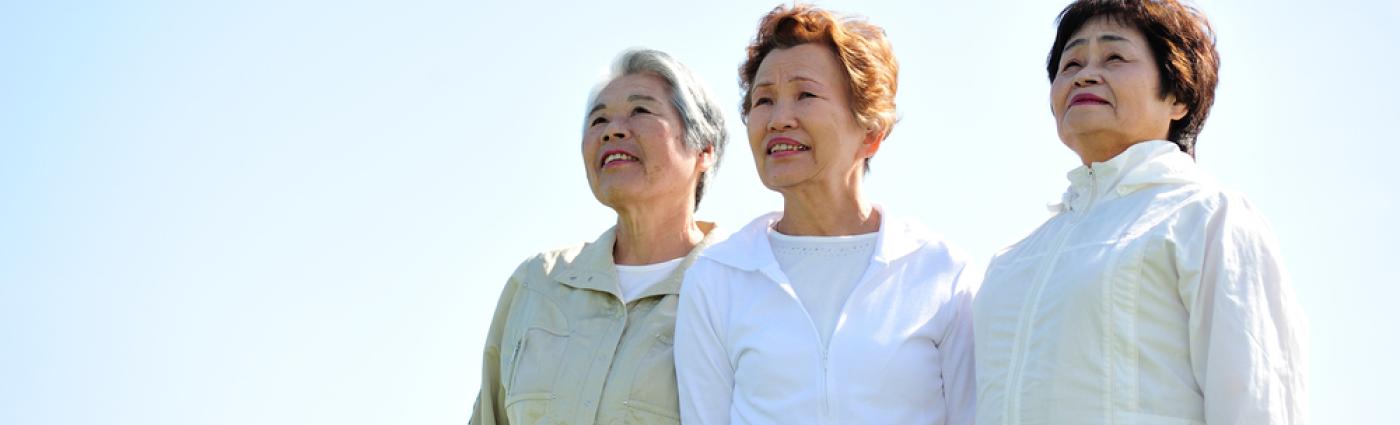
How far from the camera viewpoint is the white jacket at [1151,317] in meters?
3.67

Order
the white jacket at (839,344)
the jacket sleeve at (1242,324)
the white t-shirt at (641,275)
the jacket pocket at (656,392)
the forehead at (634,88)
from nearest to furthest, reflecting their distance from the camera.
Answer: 1. the jacket sleeve at (1242,324)
2. the white jacket at (839,344)
3. the jacket pocket at (656,392)
4. the white t-shirt at (641,275)
5. the forehead at (634,88)

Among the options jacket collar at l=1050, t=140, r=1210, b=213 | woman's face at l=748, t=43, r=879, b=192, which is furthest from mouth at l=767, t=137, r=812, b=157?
jacket collar at l=1050, t=140, r=1210, b=213

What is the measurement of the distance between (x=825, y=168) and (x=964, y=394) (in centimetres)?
96

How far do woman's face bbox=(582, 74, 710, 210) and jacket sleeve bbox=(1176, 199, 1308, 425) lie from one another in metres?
2.49

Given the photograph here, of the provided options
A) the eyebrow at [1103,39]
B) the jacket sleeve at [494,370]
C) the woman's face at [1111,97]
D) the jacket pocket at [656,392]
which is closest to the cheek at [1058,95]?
the woman's face at [1111,97]

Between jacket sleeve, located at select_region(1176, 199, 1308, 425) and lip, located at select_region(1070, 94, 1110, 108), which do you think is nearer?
jacket sleeve, located at select_region(1176, 199, 1308, 425)

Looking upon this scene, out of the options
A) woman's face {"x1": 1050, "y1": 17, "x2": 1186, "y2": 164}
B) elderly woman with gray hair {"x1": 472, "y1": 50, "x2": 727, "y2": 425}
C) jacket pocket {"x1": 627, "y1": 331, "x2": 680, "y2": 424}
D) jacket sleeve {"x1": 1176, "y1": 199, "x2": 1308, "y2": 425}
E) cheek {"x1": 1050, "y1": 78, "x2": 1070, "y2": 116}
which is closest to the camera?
jacket sleeve {"x1": 1176, "y1": 199, "x2": 1308, "y2": 425}

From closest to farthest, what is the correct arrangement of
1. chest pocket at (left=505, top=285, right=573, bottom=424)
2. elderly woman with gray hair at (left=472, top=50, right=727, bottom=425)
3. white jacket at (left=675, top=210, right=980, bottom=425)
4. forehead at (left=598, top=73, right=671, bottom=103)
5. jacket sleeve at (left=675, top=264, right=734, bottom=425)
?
white jacket at (left=675, top=210, right=980, bottom=425) → jacket sleeve at (left=675, top=264, right=734, bottom=425) → elderly woman with gray hair at (left=472, top=50, right=727, bottom=425) → chest pocket at (left=505, top=285, right=573, bottom=424) → forehead at (left=598, top=73, right=671, bottom=103)

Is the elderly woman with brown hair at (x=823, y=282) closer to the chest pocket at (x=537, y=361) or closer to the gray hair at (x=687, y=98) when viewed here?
the gray hair at (x=687, y=98)

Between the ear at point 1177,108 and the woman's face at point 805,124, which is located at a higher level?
the woman's face at point 805,124

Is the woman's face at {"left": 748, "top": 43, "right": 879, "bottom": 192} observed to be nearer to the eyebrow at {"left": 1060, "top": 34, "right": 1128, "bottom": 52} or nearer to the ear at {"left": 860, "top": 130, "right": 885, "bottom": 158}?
the ear at {"left": 860, "top": 130, "right": 885, "bottom": 158}

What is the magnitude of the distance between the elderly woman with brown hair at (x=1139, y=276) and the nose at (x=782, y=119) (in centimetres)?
99

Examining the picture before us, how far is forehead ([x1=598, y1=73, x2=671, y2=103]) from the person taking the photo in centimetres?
601

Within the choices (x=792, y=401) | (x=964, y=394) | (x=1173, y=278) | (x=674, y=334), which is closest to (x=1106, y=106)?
(x=1173, y=278)
